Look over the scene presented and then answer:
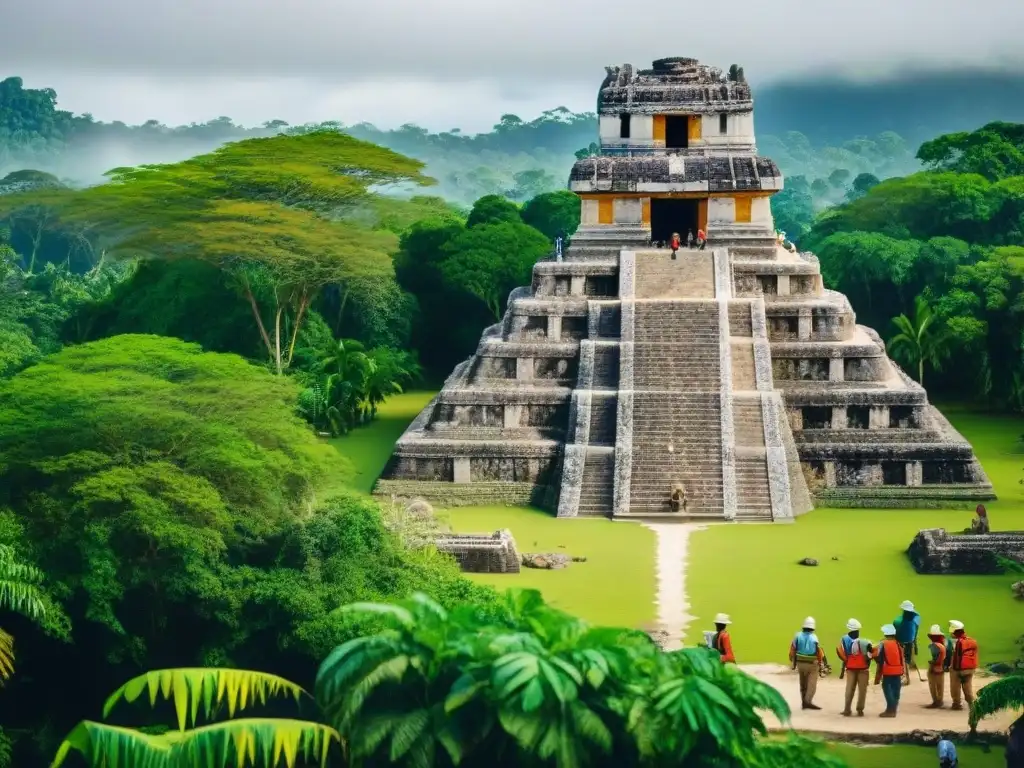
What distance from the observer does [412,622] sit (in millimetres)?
15367

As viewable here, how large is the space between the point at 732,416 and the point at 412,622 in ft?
52.3

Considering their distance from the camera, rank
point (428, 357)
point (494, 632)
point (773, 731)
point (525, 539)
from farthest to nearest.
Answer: point (428, 357)
point (525, 539)
point (773, 731)
point (494, 632)

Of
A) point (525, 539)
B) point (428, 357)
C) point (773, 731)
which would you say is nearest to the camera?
point (773, 731)

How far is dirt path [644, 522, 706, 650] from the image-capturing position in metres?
22.6

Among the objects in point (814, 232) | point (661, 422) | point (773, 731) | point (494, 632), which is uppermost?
point (814, 232)

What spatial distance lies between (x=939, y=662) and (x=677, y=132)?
19585 mm

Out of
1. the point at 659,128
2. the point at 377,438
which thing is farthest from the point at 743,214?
the point at 377,438

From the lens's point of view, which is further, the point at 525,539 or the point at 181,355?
the point at 525,539

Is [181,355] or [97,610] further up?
[181,355]

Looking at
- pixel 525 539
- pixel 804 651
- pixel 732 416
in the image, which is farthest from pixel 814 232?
Answer: pixel 804 651

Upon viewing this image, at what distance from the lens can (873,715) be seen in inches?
741

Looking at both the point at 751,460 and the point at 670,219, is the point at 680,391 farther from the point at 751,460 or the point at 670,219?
the point at 670,219

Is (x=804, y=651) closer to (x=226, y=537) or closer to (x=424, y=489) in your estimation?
(x=226, y=537)

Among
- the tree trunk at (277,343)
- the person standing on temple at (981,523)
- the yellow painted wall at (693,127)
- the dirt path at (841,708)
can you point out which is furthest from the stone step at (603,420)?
the tree trunk at (277,343)
